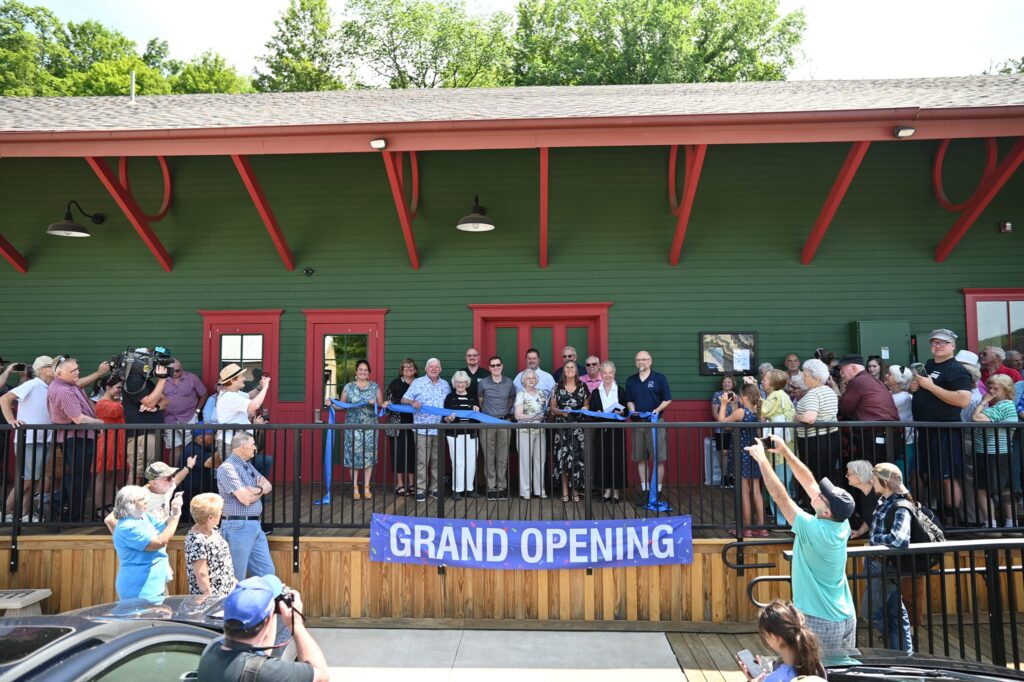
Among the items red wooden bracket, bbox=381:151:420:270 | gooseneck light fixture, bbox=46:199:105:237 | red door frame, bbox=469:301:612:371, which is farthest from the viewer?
red door frame, bbox=469:301:612:371

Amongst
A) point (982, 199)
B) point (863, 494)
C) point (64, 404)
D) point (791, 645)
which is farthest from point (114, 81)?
point (791, 645)

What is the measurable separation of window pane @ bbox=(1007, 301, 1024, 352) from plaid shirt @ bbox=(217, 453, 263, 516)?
9.74m

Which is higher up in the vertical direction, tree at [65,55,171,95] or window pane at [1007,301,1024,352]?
tree at [65,55,171,95]

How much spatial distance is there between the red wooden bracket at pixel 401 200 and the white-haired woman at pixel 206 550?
4755mm

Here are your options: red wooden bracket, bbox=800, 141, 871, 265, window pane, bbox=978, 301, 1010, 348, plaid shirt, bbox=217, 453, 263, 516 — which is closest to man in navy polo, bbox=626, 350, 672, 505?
red wooden bracket, bbox=800, 141, 871, 265

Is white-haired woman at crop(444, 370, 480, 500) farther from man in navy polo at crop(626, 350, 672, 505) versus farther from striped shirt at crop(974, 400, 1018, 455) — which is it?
striped shirt at crop(974, 400, 1018, 455)

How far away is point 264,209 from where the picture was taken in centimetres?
852

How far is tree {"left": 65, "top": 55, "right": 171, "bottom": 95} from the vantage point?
97.3ft

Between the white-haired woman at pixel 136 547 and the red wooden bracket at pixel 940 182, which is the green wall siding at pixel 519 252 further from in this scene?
the white-haired woman at pixel 136 547

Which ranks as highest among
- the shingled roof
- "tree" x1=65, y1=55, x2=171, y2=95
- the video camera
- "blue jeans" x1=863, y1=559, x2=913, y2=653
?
"tree" x1=65, y1=55, x2=171, y2=95

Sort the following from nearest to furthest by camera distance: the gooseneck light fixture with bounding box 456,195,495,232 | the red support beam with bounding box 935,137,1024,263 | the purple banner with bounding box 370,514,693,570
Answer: the purple banner with bounding box 370,514,693,570, the red support beam with bounding box 935,137,1024,263, the gooseneck light fixture with bounding box 456,195,495,232

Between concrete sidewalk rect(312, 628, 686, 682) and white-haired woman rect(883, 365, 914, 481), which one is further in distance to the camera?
white-haired woman rect(883, 365, 914, 481)

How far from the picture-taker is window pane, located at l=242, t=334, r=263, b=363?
9258 mm

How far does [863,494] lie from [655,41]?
101ft
